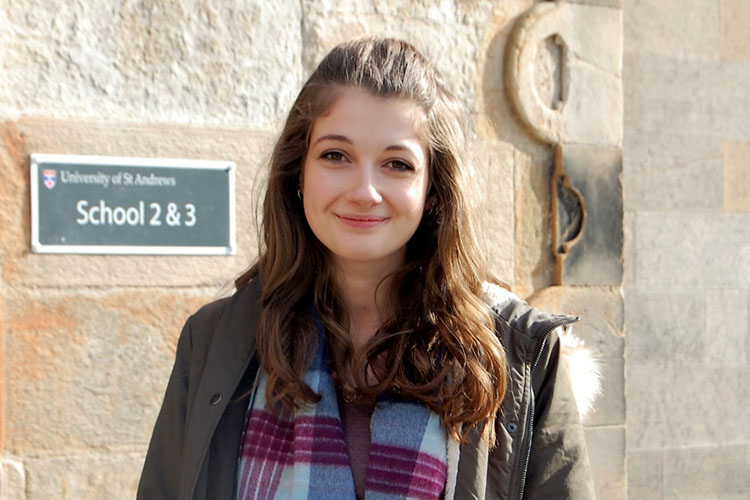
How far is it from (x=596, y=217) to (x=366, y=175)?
1934 millimetres

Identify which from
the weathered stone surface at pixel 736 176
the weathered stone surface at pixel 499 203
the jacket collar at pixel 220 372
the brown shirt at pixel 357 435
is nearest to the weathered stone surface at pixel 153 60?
the weathered stone surface at pixel 499 203

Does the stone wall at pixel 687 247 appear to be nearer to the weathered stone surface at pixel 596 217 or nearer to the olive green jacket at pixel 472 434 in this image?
the weathered stone surface at pixel 596 217

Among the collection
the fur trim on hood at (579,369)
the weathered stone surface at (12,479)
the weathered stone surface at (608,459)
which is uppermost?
the fur trim on hood at (579,369)

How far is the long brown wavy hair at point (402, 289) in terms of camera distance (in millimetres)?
1825

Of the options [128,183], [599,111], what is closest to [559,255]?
[599,111]

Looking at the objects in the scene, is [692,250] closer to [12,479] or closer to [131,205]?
[131,205]

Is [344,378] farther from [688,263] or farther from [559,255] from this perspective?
[688,263]

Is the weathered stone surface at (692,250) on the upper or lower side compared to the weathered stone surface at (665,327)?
upper

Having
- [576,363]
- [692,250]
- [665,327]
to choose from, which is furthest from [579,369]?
[692,250]

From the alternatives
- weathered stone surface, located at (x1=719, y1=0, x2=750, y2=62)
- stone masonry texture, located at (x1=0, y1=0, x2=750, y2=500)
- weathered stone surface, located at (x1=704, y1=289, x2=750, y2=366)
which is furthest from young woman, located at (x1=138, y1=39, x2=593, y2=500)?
weathered stone surface, located at (x1=719, y1=0, x2=750, y2=62)

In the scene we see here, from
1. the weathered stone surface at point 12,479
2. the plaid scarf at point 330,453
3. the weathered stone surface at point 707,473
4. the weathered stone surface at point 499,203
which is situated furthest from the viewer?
the weathered stone surface at point 707,473

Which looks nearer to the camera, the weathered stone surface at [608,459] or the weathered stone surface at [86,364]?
the weathered stone surface at [86,364]

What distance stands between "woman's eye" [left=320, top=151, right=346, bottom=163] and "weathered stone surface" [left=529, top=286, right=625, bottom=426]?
5.77 feet

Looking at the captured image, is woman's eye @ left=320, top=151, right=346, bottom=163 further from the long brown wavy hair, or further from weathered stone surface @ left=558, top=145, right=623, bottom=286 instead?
weathered stone surface @ left=558, top=145, right=623, bottom=286
